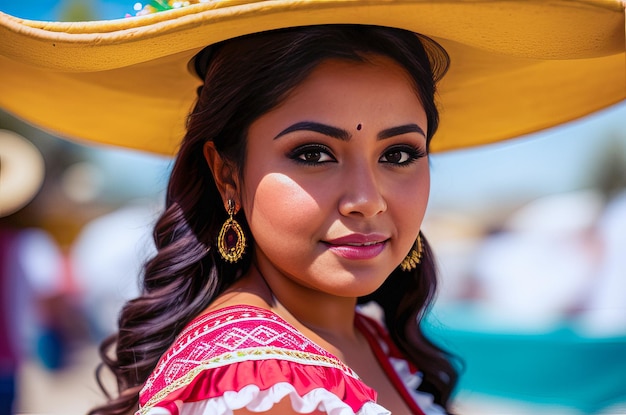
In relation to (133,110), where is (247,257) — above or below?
below

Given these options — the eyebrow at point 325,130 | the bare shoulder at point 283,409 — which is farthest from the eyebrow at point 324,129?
the bare shoulder at point 283,409

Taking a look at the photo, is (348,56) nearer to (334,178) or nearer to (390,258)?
(334,178)

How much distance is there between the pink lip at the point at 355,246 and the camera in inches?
67.9

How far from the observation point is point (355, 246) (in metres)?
1.74

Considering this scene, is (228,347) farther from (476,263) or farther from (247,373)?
(476,263)

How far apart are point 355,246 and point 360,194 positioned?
13 cm

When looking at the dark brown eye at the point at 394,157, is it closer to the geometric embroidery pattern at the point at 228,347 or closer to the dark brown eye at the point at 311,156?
the dark brown eye at the point at 311,156

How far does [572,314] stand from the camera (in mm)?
6668

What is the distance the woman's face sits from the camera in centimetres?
170

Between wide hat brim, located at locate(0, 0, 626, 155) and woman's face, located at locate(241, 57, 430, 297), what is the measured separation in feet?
0.50

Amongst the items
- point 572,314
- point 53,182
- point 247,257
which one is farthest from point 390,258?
point 53,182

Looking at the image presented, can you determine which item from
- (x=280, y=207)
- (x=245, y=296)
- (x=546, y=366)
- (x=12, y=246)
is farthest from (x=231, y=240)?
(x=12, y=246)

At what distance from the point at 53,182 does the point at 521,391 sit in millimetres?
5231

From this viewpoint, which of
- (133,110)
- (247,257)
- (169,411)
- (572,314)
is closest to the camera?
(169,411)
